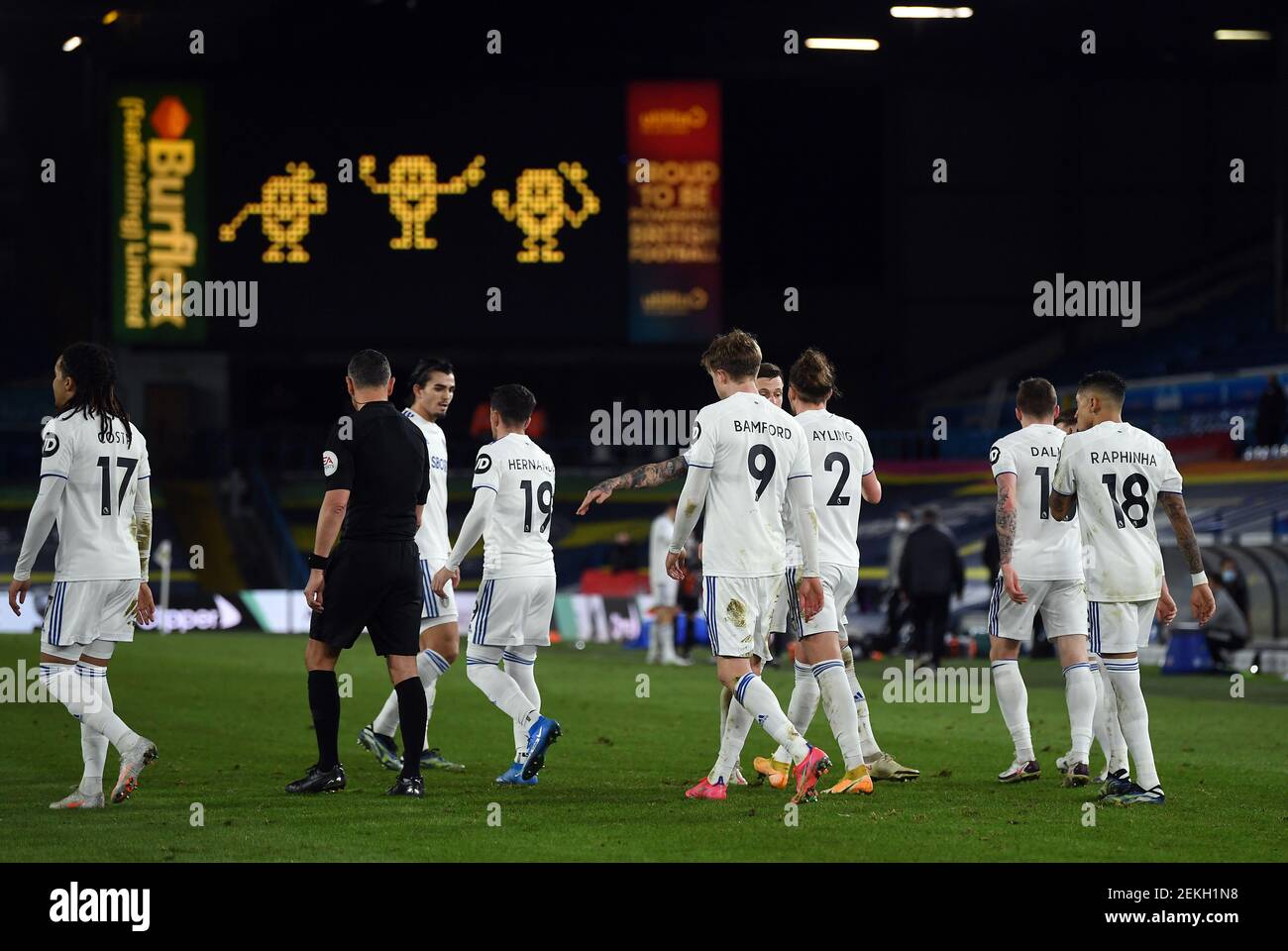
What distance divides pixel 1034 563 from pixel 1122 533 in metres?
0.86

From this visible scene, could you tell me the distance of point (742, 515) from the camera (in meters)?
8.35

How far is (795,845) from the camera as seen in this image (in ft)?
23.2

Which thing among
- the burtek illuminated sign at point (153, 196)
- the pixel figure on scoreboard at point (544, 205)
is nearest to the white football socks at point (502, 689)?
the pixel figure on scoreboard at point (544, 205)

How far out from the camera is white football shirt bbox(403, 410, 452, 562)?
32.9ft

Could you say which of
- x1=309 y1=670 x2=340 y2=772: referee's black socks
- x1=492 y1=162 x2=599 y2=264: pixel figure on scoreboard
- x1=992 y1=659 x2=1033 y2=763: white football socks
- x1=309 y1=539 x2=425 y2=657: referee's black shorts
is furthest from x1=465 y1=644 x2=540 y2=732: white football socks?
x1=492 y1=162 x2=599 y2=264: pixel figure on scoreboard

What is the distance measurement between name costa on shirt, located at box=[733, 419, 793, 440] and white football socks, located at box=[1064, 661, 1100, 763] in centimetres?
216

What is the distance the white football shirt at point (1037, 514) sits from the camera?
945 centimetres

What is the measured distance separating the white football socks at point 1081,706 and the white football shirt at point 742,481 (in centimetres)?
200

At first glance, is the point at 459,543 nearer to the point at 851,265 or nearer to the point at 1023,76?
the point at 851,265

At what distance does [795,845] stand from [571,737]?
4.98 m

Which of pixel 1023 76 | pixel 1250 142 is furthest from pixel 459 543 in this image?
pixel 1250 142

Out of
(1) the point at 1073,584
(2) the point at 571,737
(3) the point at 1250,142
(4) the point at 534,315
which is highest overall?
(3) the point at 1250,142

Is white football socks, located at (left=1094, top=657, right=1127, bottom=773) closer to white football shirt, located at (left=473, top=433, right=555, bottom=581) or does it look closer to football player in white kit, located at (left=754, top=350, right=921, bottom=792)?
football player in white kit, located at (left=754, top=350, right=921, bottom=792)

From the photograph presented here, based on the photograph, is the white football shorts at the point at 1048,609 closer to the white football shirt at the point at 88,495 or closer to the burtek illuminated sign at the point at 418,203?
the white football shirt at the point at 88,495
